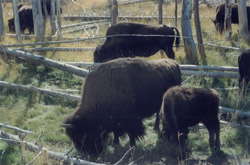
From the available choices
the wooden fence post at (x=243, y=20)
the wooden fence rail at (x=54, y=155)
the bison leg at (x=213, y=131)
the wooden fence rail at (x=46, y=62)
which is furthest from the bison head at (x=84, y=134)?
the wooden fence post at (x=243, y=20)

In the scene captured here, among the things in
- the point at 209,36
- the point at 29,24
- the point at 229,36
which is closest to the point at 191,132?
the point at 229,36

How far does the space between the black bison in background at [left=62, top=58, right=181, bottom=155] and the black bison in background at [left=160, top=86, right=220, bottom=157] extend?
53cm

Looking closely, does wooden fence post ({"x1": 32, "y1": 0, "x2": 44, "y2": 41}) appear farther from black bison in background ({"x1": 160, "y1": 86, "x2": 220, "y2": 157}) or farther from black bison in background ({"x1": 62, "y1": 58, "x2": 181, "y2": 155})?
black bison in background ({"x1": 160, "y1": 86, "x2": 220, "y2": 157})

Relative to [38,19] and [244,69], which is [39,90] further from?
[38,19]

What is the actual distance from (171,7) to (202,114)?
796 inches

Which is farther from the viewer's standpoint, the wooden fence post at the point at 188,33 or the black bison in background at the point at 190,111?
the wooden fence post at the point at 188,33

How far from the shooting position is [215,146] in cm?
625

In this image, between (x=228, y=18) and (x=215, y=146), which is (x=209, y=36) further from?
(x=215, y=146)

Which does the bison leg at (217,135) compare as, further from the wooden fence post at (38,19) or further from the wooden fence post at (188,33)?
the wooden fence post at (38,19)

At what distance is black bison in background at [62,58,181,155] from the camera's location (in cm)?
592

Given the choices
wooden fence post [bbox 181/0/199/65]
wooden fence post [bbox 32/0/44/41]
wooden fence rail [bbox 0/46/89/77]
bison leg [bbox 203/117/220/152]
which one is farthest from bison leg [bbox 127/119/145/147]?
wooden fence post [bbox 32/0/44/41]

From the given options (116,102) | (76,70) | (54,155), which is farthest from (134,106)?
(76,70)

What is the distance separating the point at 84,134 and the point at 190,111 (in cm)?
183

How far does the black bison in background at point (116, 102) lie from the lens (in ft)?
19.4
